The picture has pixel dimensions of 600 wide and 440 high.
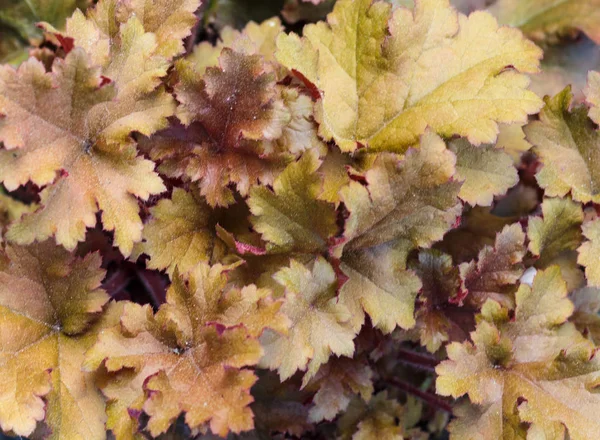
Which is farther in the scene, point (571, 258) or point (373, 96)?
point (571, 258)

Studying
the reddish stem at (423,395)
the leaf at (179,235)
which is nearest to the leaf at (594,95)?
the reddish stem at (423,395)

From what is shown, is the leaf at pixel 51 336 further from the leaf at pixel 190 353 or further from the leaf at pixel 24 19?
the leaf at pixel 24 19

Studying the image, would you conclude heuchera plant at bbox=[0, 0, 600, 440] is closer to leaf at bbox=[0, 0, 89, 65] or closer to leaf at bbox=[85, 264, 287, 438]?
leaf at bbox=[85, 264, 287, 438]

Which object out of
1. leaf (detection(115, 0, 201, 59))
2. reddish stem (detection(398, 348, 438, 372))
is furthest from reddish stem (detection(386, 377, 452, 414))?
leaf (detection(115, 0, 201, 59))

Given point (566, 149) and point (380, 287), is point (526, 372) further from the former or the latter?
point (566, 149)

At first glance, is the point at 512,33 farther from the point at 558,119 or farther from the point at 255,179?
the point at 255,179

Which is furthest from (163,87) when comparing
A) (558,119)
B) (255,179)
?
(558,119)

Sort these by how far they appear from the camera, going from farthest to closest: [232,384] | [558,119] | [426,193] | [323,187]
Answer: [558,119] → [323,187] → [426,193] → [232,384]
